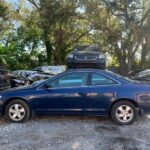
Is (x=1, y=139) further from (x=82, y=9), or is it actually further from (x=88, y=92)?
(x=82, y=9)

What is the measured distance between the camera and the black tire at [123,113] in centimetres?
848

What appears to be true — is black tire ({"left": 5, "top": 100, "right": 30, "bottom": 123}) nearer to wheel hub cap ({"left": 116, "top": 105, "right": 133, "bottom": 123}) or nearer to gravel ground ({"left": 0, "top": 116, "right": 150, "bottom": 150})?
gravel ground ({"left": 0, "top": 116, "right": 150, "bottom": 150})

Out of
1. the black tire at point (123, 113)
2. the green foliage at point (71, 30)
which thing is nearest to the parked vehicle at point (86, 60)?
the black tire at point (123, 113)

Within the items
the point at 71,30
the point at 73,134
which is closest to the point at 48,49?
the point at 71,30

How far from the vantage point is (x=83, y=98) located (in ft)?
28.2

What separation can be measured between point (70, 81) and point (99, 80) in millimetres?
790

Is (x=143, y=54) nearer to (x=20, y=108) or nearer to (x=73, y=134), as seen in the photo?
(x=20, y=108)

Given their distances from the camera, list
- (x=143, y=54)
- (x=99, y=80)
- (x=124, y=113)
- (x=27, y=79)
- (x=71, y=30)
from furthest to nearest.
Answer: (x=71, y=30), (x=143, y=54), (x=27, y=79), (x=99, y=80), (x=124, y=113)

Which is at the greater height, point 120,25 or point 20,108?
point 120,25

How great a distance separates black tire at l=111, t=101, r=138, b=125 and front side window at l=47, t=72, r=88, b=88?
3.54 feet

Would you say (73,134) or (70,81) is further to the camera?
(70,81)

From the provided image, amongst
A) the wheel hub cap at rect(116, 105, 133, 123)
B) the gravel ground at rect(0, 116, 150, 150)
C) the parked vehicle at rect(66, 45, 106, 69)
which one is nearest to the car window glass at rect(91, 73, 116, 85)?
the wheel hub cap at rect(116, 105, 133, 123)

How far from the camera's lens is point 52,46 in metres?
31.2

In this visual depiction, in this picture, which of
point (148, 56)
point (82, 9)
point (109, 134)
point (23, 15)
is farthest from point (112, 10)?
point (109, 134)
